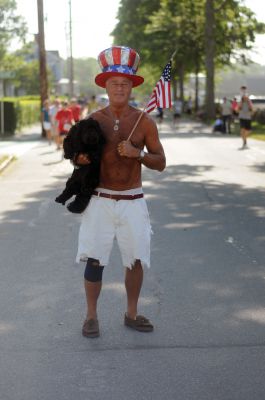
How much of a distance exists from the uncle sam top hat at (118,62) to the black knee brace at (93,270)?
1.18 metres

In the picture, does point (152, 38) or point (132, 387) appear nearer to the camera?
point (132, 387)

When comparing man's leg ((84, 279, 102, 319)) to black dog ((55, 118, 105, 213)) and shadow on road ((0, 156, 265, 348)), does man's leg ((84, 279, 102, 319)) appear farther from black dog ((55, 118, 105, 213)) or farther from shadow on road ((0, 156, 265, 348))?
black dog ((55, 118, 105, 213))

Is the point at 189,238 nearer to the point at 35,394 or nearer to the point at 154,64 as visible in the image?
the point at 35,394

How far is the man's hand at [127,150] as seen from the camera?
4.59 meters

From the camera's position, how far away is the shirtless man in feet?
15.7

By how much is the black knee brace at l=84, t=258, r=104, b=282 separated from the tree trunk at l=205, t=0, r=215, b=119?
38.9m

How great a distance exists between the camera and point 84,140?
4641 millimetres

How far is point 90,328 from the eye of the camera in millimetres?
5043

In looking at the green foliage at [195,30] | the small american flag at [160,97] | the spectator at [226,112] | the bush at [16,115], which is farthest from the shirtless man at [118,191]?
the green foliage at [195,30]

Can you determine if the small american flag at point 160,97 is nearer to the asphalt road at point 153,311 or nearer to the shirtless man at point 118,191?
the shirtless man at point 118,191

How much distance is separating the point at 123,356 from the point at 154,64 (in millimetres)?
63192

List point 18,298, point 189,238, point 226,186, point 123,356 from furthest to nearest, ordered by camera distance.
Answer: point 226,186, point 189,238, point 18,298, point 123,356

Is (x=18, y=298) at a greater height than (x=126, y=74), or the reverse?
(x=126, y=74)

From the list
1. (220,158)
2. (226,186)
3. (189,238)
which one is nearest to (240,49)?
(220,158)
